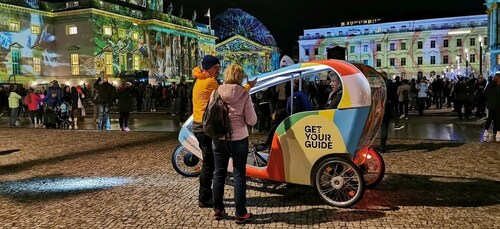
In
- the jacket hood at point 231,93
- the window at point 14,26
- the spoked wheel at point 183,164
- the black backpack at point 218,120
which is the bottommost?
the spoked wheel at point 183,164

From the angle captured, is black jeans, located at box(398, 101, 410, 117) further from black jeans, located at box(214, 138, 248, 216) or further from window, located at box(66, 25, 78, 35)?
window, located at box(66, 25, 78, 35)

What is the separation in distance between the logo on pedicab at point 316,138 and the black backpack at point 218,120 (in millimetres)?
1293

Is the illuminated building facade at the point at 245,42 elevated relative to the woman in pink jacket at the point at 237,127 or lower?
elevated

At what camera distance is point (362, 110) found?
614cm

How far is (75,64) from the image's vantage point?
185 feet

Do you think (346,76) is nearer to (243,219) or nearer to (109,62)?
(243,219)

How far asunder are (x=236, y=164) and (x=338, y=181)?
1.50 metres

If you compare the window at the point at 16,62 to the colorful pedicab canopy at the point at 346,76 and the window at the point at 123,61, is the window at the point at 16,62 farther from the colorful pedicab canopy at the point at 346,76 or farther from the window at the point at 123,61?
the colorful pedicab canopy at the point at 346,76

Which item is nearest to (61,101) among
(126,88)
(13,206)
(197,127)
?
(126,88)

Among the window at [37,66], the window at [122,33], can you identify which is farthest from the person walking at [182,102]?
the window at [122,33]

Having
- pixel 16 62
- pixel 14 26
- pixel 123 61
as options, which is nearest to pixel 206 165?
pixel 16 62

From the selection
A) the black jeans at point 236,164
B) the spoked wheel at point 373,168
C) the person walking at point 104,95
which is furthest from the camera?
the person walking at point 104,95

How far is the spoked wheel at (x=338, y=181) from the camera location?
242 inches

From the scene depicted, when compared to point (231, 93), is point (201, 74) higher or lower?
higher
